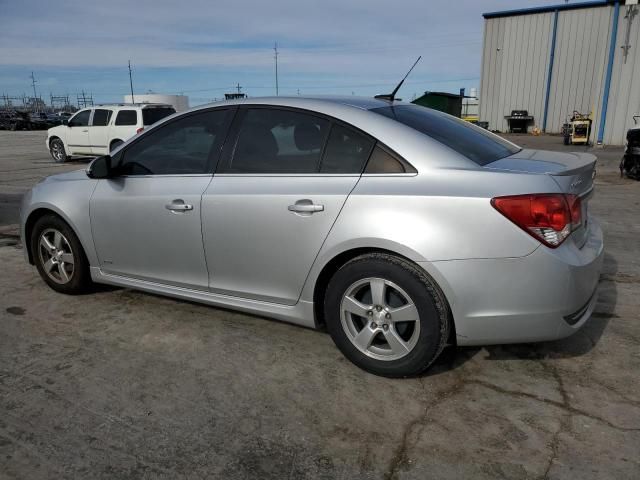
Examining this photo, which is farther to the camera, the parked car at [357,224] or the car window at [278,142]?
the car window at [278,142]

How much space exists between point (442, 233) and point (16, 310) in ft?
11.0

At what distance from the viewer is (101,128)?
15258mm

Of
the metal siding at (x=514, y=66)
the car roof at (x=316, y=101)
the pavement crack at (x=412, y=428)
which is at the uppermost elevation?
the metal siding at (x=514, y=66)

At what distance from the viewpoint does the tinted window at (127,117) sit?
1461 centimetres

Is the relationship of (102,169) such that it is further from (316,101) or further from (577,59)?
(577,59)

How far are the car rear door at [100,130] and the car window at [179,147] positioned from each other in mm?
12463

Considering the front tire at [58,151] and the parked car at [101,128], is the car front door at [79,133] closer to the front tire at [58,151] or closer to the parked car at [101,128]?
the parked car at [101,128]

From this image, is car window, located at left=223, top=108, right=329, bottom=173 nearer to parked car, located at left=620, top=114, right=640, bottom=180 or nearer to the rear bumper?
the rear bumper

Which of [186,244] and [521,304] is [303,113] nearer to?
[186,244]

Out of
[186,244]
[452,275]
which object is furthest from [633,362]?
[186,244]

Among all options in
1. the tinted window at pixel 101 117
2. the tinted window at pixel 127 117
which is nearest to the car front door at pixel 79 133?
the tinted window at pixel 101 117

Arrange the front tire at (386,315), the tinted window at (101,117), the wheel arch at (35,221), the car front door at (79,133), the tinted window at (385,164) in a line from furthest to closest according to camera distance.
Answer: the car front door at (79,133) < the tinted window at (101,117) < the wheel arch at (35,221) < the tinted window at (385,164) < the front tire at (386,315)

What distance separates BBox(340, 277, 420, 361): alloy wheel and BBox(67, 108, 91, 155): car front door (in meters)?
14.8

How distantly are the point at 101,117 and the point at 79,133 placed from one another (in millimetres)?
1105
